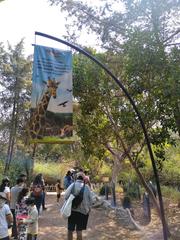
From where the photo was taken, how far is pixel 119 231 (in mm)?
12734

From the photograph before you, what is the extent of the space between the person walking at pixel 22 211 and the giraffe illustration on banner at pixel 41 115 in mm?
1341

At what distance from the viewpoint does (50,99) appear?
9820 millimetres

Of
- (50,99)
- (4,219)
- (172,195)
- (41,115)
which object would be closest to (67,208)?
(4,219)

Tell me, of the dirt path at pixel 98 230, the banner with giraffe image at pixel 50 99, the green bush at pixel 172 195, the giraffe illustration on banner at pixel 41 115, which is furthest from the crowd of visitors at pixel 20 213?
the green bush at pixel 172 195

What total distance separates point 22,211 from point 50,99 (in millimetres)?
2660

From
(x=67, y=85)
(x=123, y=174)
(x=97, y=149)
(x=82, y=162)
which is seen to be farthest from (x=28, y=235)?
(x=82, y=162)

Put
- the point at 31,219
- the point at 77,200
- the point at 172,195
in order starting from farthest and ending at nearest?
the point at 172,195 → the point at 77,200 → the point at 31,219

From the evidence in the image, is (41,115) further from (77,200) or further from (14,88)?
(14,88)

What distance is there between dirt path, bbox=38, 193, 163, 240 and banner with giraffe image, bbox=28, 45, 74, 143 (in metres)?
3.11

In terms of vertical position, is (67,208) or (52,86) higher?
Result: (52,86)

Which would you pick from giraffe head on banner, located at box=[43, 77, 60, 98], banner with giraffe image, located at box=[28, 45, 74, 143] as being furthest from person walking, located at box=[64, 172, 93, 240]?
giraffe head on banner, located at box=[43, 77, 60, 98]

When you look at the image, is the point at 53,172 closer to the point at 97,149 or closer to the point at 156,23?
the point at 97,149

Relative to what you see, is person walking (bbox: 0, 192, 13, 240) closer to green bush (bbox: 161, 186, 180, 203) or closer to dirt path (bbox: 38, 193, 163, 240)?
dirt path (bbox: 38, 193, 163, 240)

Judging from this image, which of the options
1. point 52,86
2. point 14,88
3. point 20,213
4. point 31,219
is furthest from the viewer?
point 14,88
